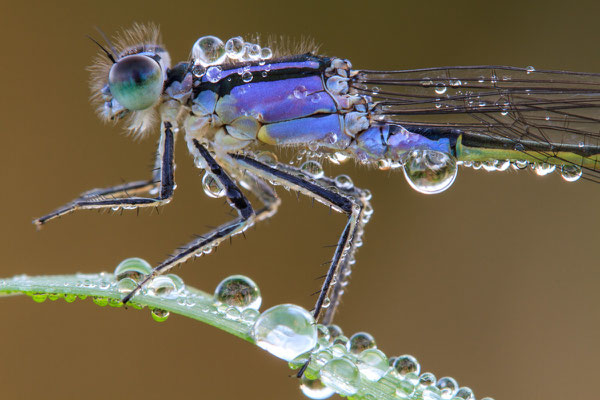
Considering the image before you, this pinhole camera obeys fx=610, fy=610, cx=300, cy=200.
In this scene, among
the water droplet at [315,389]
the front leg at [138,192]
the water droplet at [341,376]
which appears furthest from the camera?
the front leg at [138,192]

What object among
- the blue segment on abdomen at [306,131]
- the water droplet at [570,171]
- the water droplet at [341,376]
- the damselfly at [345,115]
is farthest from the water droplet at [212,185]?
the water droplet at [570,171]

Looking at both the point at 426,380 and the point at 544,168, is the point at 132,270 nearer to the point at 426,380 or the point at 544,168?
the point at 426,380

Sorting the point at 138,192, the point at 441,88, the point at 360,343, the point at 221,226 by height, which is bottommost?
the point at 360,343

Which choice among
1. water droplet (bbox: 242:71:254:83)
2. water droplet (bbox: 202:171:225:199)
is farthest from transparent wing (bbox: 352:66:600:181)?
water droplet (bbox: 202:171:225:199)

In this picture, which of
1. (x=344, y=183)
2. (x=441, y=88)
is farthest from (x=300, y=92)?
(x=441, y=88)

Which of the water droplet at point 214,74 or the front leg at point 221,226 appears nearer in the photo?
the front leg at point 221,226

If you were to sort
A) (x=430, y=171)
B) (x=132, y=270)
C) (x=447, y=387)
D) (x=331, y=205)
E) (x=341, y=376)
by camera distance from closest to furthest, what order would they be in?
(x=341, y=376) < (x=447, y=387) < (x=132, y=270) < (x=430, y=171) < (x=331, y=205)

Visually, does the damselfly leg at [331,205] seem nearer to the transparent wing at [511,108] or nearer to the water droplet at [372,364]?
the transparent wing at [511,108]

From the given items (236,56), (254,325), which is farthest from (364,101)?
(254,325)
